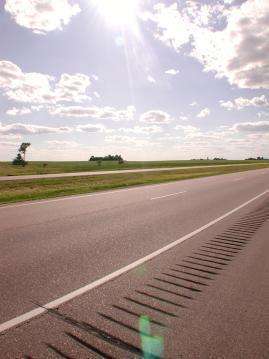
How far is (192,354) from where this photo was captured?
3533 mm

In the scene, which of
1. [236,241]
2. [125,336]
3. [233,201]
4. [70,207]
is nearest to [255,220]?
[236,241]

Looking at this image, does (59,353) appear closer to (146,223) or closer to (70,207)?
(146,223)

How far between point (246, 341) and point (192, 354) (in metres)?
0.64

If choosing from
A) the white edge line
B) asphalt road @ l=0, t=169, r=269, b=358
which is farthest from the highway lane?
the white edge line

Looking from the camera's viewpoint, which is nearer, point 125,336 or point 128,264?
point 125,336

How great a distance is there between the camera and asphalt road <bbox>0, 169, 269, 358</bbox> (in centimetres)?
469

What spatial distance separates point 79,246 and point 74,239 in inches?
25.8

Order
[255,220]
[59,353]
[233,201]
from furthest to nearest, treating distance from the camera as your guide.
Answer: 1. [233,201]
2. [255,220]
3. [59,353]

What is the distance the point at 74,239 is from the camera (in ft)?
26.8

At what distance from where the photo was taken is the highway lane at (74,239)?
5.20 metres

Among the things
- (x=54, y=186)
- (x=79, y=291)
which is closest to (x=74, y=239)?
(x=79, y=291)

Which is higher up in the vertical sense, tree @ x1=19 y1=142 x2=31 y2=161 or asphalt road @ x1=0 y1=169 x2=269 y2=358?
tree @ x1=19 y1=142 x2=31 y2=161

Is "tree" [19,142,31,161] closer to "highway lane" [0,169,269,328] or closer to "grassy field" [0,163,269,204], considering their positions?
"grassy field" [0,163,269,204]

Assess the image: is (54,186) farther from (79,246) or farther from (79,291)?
(79,291)
